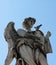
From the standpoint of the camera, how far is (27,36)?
1525 cm

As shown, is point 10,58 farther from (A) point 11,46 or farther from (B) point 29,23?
(B) point 29,23

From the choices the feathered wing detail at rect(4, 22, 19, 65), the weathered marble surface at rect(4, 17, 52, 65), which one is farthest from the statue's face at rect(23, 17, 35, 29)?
the feathered wing detail at rect(4, 22, 19, 65)

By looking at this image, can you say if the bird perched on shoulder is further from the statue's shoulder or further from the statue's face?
the statue's shoulder

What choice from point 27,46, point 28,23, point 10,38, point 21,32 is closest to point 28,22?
point 28,23

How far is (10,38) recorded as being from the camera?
15312 mm

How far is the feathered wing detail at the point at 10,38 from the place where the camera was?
14.8 metres

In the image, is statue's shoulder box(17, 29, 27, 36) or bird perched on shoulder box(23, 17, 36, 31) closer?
statue's shoulder box(17, 29, 27, 36)

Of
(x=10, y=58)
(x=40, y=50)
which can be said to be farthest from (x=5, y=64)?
(x=40, y=50)

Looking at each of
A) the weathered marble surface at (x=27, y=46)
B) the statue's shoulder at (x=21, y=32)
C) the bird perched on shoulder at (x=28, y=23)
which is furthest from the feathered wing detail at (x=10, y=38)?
the bird perched on shoulder at (x=28, y=23)

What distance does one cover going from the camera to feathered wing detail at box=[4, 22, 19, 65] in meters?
14.8

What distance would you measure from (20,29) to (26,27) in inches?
13.2

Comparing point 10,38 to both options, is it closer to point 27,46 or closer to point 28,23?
point 27,46

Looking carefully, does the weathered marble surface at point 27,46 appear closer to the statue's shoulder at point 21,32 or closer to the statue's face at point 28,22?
the statue's shoulder at point 21,32

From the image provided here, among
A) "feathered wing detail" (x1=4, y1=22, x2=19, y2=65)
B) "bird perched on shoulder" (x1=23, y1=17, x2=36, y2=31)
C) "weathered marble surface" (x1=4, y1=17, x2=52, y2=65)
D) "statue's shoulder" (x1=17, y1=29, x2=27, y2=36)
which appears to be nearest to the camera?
"weathered marble surface" (x1=4, y1=17, x2=52, y2=65)
